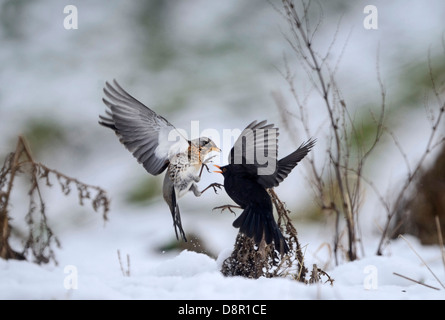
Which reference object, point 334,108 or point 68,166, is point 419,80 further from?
point 68,166

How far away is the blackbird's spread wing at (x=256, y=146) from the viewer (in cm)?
103

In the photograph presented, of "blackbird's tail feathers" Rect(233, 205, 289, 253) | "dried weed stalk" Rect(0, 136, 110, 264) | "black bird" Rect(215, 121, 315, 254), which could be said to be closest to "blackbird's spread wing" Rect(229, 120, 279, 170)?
"black bird" Rect(215, 121, 315, 254)

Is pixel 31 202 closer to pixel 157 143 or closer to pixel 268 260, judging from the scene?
pixel 157 143

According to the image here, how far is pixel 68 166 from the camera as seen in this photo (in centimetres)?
251

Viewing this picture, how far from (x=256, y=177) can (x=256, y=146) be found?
9 cm

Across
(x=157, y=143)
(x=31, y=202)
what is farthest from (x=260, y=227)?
(x=31, y=202)

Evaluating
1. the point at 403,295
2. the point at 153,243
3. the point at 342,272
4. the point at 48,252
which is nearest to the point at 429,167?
Result: the point at 342,272

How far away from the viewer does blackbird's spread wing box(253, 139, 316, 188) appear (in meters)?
1.12

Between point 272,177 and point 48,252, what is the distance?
0.53 meters

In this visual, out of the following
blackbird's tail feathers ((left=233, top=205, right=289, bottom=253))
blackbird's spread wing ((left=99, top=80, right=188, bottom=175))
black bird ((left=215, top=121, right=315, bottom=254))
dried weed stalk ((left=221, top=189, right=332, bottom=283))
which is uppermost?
blackbird's spread wing ((left=99, top=80, right=188, bottom=175))

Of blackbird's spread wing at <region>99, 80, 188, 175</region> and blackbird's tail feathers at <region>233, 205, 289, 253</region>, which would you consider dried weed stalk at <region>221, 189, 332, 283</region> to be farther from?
blackbird's spread wing at <region>99, 80, 188, 175</region>

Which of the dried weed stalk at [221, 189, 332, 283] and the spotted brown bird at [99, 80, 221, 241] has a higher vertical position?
the spotted brown bird at [99, 80, 221, 241]

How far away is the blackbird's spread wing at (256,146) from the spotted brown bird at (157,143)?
66 millimetres
